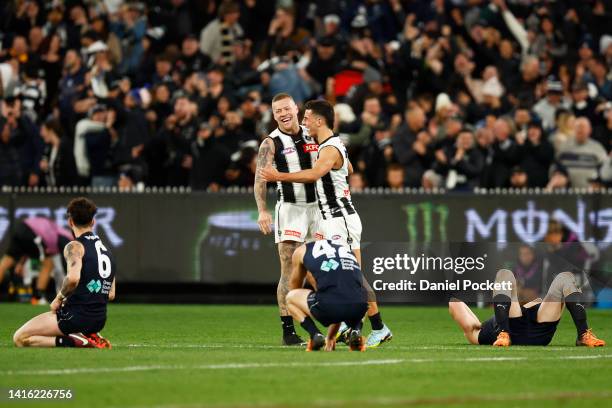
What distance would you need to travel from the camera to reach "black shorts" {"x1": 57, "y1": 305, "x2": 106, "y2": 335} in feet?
42.0

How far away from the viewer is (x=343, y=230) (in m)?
13.8

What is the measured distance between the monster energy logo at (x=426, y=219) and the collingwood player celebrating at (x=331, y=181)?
762 cm

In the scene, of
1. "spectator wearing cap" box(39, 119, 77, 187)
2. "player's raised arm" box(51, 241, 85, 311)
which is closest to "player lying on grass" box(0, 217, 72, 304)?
"spectator wearing cap" box(39, 119, 77, 187)

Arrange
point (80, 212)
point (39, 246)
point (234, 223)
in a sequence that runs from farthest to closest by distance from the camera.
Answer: point (234, 223), point (39, 246), point (80, 212)

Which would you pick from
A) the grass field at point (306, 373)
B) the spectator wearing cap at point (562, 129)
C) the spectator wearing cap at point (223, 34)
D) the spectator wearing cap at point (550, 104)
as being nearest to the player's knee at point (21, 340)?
the grass field at point (306, 373)

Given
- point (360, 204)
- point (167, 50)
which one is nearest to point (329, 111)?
point (360, 204)

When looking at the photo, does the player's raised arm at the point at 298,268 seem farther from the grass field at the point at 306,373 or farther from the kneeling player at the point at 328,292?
the grass field at the point at 306,373

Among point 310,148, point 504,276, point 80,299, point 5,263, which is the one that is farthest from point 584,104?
point 80,299

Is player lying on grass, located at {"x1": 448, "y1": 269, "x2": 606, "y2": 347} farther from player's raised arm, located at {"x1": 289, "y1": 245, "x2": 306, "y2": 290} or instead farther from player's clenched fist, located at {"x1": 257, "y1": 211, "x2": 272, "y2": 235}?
player's clenched fist, located at {"x1": 257, "y1": 211, "x2": 272, "y2": 235}

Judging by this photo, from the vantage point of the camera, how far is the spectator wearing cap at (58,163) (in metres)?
23.1

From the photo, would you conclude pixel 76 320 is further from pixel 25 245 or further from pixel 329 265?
pixel 25 245

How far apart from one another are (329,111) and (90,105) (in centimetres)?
1144

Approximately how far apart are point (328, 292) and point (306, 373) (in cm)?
175

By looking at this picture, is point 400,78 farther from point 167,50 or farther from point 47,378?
point 47,378
